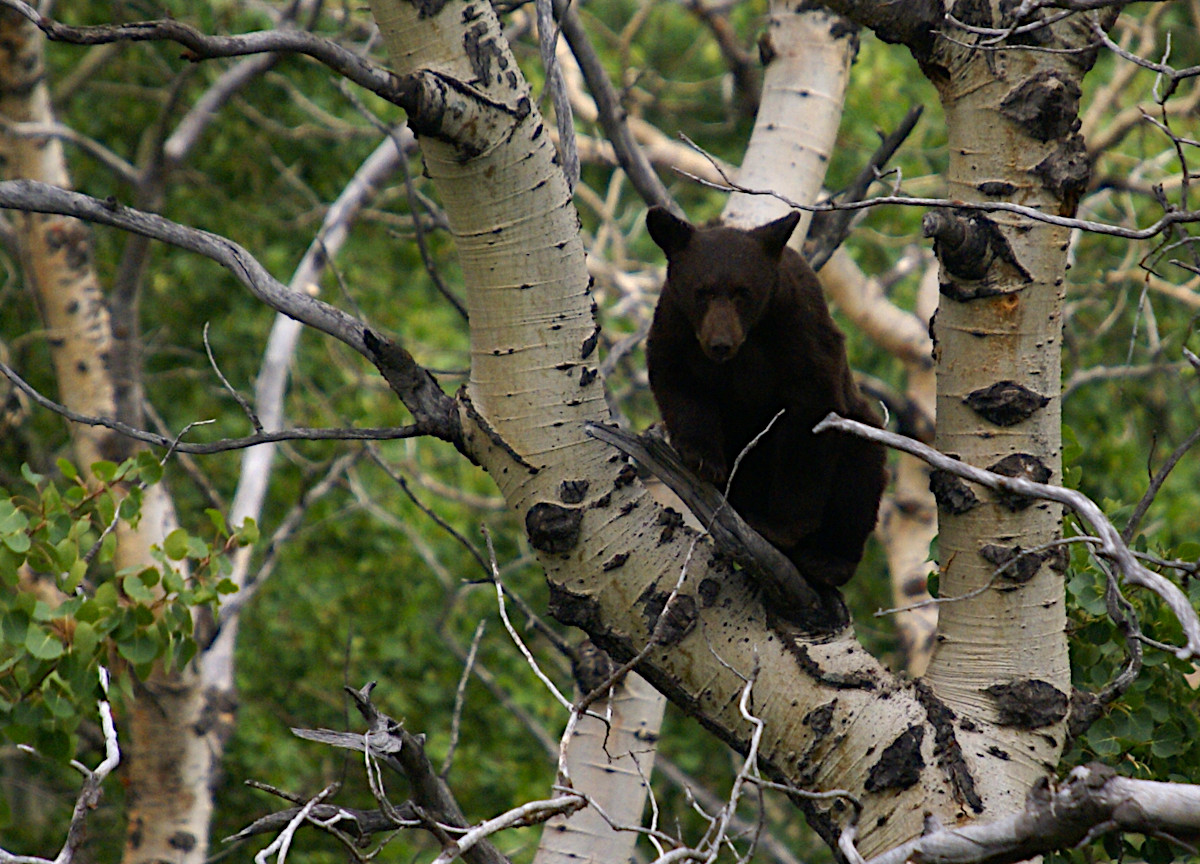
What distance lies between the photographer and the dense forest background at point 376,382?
22.4 feet

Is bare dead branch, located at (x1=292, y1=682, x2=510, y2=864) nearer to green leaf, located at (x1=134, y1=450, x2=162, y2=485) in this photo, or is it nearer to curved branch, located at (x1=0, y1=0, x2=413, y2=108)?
curved branch, located at (x1=0, y1=0, x2=413, y2=108)

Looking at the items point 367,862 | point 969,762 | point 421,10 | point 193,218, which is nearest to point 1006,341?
point 969,762

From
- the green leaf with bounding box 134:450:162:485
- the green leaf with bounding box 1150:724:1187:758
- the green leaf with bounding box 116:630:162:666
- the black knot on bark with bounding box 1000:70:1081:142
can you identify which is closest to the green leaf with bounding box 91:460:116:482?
the green leaf with bounding box 134:450:162:485

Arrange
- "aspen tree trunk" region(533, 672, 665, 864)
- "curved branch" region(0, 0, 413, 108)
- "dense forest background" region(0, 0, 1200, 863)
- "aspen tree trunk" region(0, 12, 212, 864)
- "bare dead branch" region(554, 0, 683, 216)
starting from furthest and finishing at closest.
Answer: "dense forest background" region(0, 0, 1200, 863), "aspen tree trunk" region(0, 12, 212, 864), "bare dead branch" region(554, 0, 683, 216), "aspen tree trunk" region(533, 672, 665, 864), "curved branch" region(0, 0, 413, 108)

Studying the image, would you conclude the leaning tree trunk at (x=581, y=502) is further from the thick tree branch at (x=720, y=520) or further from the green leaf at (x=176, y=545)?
the green leaf at (x=176, y=545)

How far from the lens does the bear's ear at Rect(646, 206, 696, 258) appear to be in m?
2.93

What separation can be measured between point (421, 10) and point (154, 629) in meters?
1.64

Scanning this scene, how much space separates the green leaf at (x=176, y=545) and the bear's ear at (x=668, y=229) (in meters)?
1.49

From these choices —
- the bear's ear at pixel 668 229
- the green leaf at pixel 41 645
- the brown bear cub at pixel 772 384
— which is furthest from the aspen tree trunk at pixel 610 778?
the green leaf at pixel 41 645

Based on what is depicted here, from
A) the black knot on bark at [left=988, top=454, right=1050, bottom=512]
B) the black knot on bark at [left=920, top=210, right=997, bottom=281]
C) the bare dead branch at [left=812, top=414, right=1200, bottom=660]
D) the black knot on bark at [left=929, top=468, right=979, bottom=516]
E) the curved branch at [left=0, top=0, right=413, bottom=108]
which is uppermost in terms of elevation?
the curved branch at [left=0, top=0, right=413, bottom=108]

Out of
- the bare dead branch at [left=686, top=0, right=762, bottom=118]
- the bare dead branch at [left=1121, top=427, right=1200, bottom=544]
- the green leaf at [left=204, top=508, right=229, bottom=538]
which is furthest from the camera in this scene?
the bare dead branch at [left=686, top=0, right=762, bottom=118]

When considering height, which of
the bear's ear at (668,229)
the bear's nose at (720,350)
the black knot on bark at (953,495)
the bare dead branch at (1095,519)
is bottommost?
the black knot on bark at (953,495)

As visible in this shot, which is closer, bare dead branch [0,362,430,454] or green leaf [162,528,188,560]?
bare dead branch [0,362,430,454]

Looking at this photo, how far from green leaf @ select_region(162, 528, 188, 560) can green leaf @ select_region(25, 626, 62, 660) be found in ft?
A: 1.31
